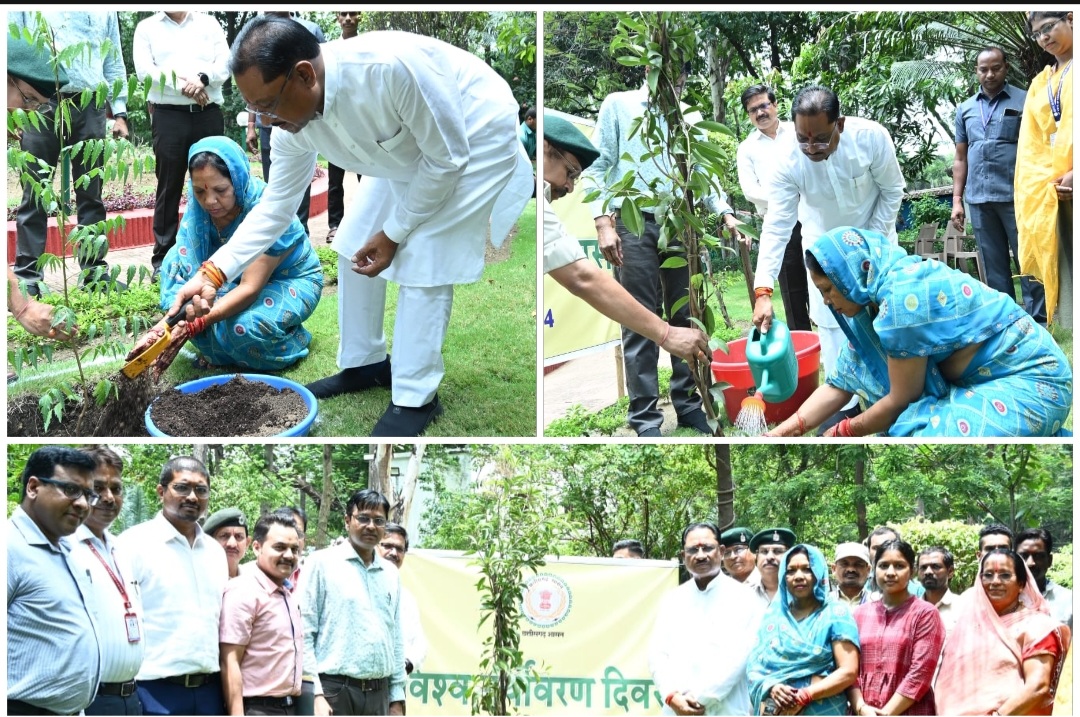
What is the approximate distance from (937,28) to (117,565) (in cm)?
359

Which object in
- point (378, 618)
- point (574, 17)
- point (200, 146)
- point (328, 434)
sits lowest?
point (378, 618)

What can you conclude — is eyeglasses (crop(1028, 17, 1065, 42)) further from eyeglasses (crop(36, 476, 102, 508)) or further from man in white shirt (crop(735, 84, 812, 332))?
eyeglasses (crop(36, 476, 102, 508))

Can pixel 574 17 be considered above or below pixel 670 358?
above

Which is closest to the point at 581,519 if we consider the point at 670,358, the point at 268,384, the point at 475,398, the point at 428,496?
the point at 428,496

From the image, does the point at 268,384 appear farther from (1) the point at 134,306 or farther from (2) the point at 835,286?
(2) the point at 835,286

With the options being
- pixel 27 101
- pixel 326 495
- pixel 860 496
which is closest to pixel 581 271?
pixel 27 101

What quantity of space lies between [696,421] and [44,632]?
2.53 meters

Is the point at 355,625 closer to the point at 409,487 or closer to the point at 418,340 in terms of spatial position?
the point at 418,340

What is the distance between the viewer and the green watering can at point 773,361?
144 inches

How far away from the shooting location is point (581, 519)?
6242 mm

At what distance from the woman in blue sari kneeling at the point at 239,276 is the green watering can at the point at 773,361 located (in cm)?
182

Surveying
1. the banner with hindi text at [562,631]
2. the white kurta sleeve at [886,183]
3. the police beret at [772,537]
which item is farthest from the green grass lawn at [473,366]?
the white kurta sleeve at [886,183]

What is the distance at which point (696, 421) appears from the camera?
4367mm

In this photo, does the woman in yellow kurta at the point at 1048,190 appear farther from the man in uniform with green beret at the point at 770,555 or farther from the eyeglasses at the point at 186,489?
the eyeglasses at the point at 186,489
